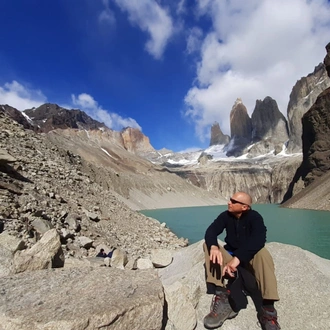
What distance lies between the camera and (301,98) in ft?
548

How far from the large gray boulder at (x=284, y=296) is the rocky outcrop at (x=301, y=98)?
564 ft

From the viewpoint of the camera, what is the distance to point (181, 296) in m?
4.48

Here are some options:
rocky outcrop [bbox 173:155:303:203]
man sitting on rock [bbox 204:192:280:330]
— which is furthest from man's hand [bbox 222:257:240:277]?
rocky outcrop [bbox 173:155:303:203]

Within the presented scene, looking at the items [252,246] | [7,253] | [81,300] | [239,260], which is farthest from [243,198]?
[7,253]

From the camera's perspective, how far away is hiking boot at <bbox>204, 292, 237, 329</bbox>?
4375 mm

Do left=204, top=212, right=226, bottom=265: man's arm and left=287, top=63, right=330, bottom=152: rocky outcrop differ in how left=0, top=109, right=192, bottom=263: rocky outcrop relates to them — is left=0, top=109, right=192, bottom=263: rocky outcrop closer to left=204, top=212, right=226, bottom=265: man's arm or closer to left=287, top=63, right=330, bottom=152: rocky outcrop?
left=204, top=212, right=226, bottom=265: man's arm

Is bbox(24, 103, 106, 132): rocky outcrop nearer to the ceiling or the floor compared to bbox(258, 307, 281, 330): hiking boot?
nearer to the ceiling

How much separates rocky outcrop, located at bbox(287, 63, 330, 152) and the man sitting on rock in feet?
568

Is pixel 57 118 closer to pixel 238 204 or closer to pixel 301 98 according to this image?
pixel 301 98

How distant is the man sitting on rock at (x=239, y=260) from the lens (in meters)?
4.16

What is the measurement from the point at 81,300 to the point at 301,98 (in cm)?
18661

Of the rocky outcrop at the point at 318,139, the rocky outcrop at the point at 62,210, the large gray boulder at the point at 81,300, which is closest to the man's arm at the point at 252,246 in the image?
the large gray boulder at the point at 81,300

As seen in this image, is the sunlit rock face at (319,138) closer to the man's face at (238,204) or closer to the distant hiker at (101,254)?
the distant hiker at (101,254)

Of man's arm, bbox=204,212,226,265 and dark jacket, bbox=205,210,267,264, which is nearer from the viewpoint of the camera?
dark jacket, bbox=205,210,267,264
